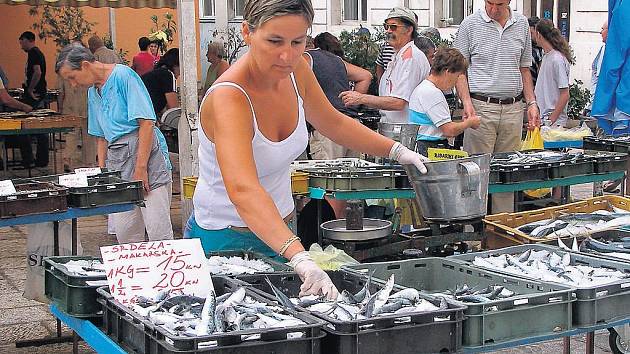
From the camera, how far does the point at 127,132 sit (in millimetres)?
6750

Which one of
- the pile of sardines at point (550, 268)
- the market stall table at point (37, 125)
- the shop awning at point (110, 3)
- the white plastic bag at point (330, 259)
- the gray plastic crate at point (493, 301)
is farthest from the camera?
the shop awning at point (110, 3)

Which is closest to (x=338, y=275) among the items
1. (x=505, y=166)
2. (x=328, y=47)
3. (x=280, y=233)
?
(x=280, y=233)

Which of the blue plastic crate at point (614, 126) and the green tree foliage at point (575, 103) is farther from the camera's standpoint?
the green tree foliage at point (575, 103)

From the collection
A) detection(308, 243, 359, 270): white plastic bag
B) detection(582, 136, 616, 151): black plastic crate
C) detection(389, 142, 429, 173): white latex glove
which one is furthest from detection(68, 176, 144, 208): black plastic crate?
detection(582, 136, 616, 151): black plastic crate

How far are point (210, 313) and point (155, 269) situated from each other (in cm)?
43

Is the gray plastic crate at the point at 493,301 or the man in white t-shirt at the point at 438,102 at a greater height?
the man in white t-shirt at the point at 438,102

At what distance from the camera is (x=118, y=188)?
5.87 meters

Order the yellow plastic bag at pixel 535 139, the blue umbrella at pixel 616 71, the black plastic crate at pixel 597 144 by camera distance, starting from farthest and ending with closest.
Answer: the blue umbrella at pixel 616 71 → the yellow plastic bag at pixel 535 139 → the black plastic crate at pixel 597 144

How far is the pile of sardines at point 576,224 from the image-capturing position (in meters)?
5.02

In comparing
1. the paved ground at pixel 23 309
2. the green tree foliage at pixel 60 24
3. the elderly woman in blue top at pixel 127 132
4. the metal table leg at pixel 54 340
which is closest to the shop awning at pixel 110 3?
the paved ground at pixel 23 309

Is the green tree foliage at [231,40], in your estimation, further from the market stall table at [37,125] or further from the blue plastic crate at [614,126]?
the blue plastic crate at [614,126]

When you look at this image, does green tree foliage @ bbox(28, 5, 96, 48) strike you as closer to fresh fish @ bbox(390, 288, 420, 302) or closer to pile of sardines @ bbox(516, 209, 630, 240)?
pile of sardines @ bbox(516, 209, 630, 240)

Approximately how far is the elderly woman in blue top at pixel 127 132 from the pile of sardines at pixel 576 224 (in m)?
2.73

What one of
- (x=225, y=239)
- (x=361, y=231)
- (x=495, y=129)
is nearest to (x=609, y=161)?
(x=495, y=129)
